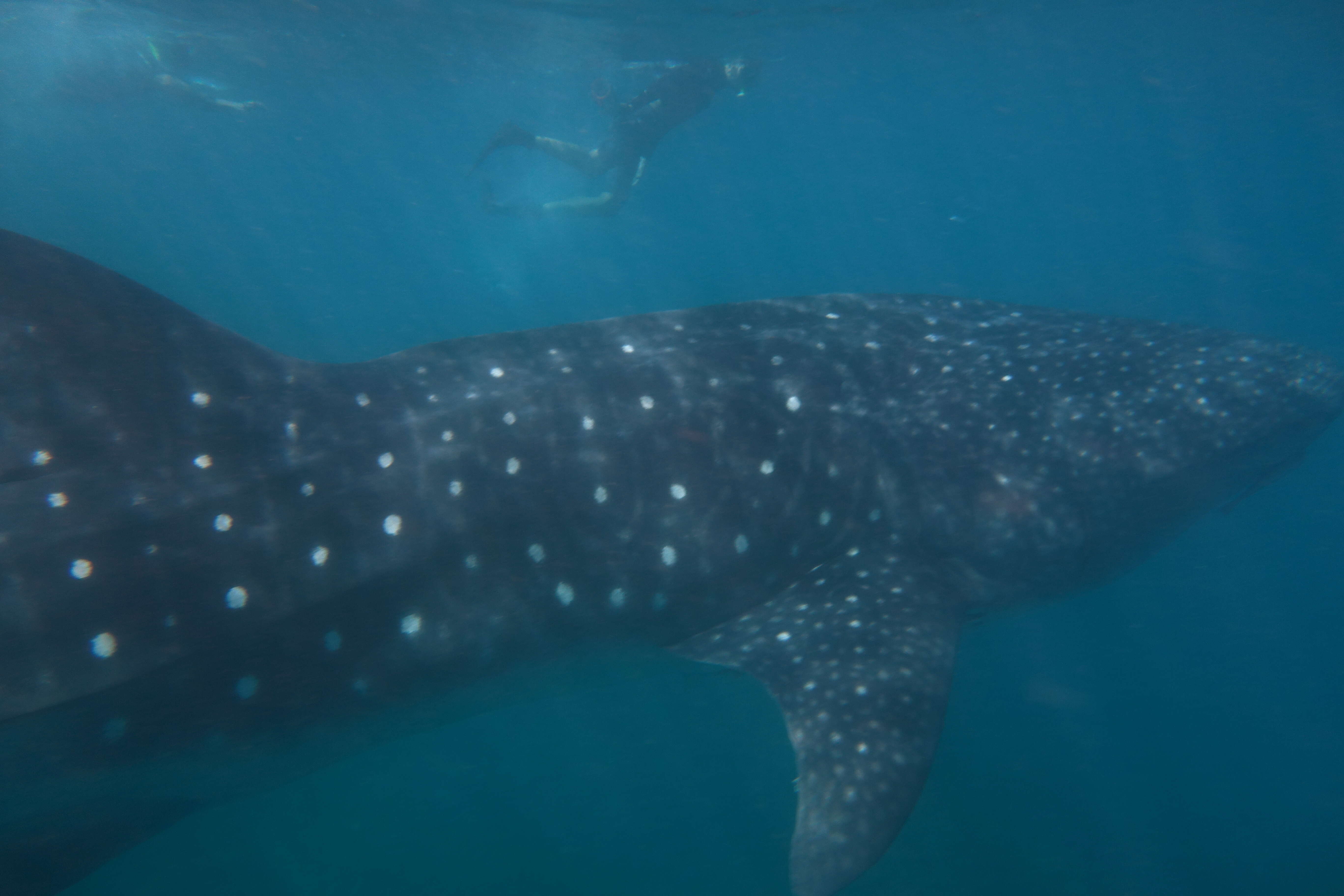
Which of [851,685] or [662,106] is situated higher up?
[662,106]

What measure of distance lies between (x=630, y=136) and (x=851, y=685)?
2202 centimetres

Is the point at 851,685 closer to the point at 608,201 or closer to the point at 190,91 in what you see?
the point at 608,201

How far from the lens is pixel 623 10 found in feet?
82.7

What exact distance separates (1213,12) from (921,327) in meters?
35.7

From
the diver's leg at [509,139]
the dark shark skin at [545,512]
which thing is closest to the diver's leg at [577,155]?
the diver's leg at [509,139]

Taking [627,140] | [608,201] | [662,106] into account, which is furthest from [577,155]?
[662,106]

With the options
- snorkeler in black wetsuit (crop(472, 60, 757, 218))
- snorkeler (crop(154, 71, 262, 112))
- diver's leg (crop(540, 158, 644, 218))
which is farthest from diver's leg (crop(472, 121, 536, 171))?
snorkeler (crop(154, 71, 262, 112))

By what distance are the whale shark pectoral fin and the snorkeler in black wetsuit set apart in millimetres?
20998

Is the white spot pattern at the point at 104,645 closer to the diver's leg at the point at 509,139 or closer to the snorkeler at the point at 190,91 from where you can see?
the diver's leg at the point at 509,139

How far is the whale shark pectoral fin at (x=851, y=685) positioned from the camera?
12.2ft

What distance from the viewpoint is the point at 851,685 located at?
4262 millimetres

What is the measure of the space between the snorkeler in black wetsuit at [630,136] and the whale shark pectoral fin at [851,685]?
20998 millimetres

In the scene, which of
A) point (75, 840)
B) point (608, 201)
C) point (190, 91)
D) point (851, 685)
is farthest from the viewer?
point (190, 91)

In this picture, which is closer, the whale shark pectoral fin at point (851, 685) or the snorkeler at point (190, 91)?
the whale shark pectoral fin at point (851, 685)
